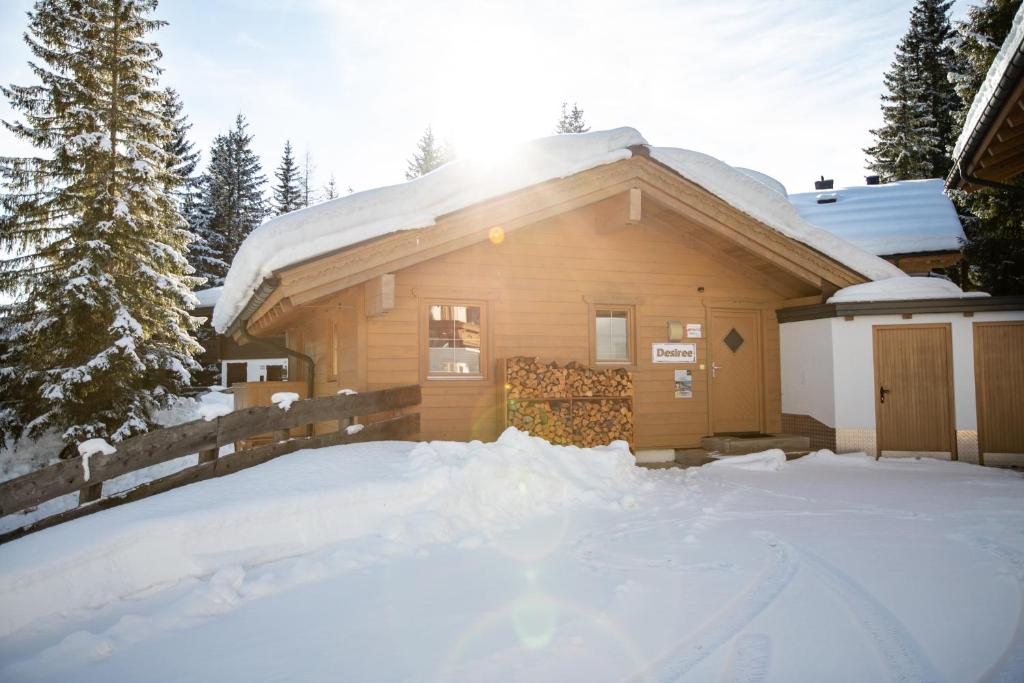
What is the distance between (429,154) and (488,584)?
4184 centimetres

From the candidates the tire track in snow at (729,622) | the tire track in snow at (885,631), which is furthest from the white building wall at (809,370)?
the tire track in snow at (885,631)

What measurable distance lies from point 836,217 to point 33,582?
669 inches

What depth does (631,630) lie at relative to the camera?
3.46m

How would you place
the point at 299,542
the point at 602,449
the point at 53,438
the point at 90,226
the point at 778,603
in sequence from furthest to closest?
the point at 53,438 → the point at 90,226 → the point at 602,449 → the point at 299,542 → the point at 778,603

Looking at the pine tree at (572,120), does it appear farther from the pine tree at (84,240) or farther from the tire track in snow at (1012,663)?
the tire track in snow at (1012,663)

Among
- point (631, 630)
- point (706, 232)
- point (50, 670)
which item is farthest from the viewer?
point (706, 232)

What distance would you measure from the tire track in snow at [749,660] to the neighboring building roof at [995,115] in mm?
5528

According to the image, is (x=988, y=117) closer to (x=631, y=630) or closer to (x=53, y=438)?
(x=631, y=630)

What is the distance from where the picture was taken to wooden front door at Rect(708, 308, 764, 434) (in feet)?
34.9

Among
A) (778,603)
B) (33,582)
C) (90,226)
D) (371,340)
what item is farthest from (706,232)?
(90,226)

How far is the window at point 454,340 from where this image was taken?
906 centimetres

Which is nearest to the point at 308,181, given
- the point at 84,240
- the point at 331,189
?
the point at 331,189

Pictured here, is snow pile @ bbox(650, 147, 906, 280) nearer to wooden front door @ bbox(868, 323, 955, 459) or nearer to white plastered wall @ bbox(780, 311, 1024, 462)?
white plastered wall @ bbox(780, 311, 1024, 462)

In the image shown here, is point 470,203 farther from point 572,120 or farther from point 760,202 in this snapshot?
point 572,120
